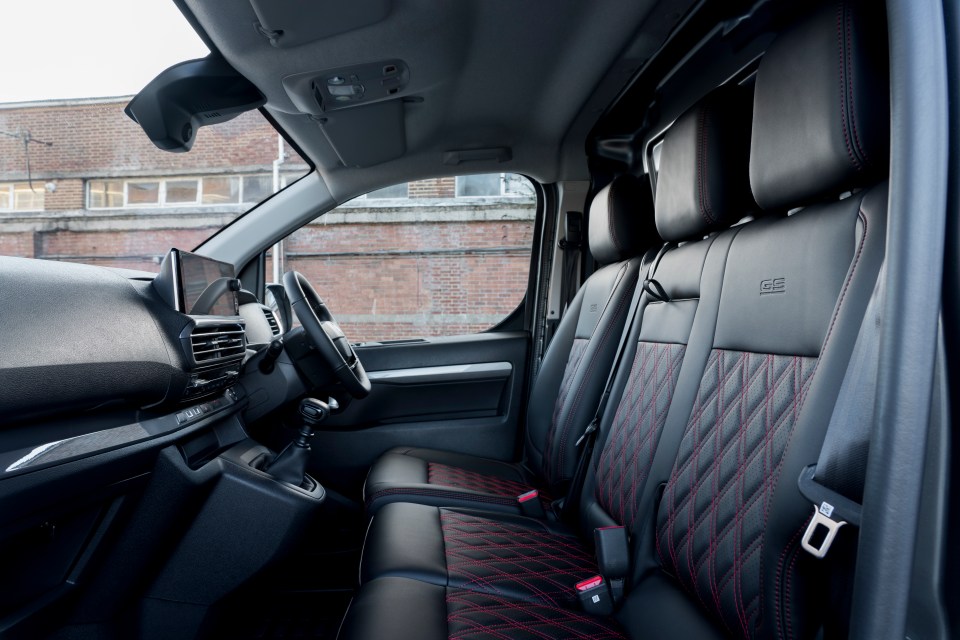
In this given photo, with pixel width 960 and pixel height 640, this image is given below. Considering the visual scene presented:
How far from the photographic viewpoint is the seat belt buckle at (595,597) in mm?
1162

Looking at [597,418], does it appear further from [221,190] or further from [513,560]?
[221,190]

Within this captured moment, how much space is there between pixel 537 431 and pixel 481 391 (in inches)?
19.6

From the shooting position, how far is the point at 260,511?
1.48m

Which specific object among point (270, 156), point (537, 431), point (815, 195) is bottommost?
point (537, 431)

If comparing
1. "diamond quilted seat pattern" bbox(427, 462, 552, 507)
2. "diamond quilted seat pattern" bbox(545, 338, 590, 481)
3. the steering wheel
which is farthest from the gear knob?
"diamond quilted seat pattern" bbox(545, 338, 590, 481)

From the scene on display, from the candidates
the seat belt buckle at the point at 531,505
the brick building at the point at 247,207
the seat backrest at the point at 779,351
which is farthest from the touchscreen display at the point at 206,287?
the seat backrest at the point at 779,351

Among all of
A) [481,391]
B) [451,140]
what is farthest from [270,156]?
[481,391]

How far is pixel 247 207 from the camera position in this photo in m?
2.19

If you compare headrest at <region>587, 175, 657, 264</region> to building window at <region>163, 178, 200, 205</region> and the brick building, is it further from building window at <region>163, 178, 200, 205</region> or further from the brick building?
building window at <region>163, 178, 200, 205</region>

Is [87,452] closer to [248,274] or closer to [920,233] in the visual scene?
[920,233]

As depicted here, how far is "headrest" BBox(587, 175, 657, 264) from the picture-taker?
76.3 inches

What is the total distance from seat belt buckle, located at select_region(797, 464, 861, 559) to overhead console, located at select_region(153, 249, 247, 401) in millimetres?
1075

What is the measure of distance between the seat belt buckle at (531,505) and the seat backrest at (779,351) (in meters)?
0.55

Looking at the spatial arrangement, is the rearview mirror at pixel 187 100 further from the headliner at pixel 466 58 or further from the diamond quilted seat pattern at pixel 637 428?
the diamond quilted seat pattern at pixel 637 428
